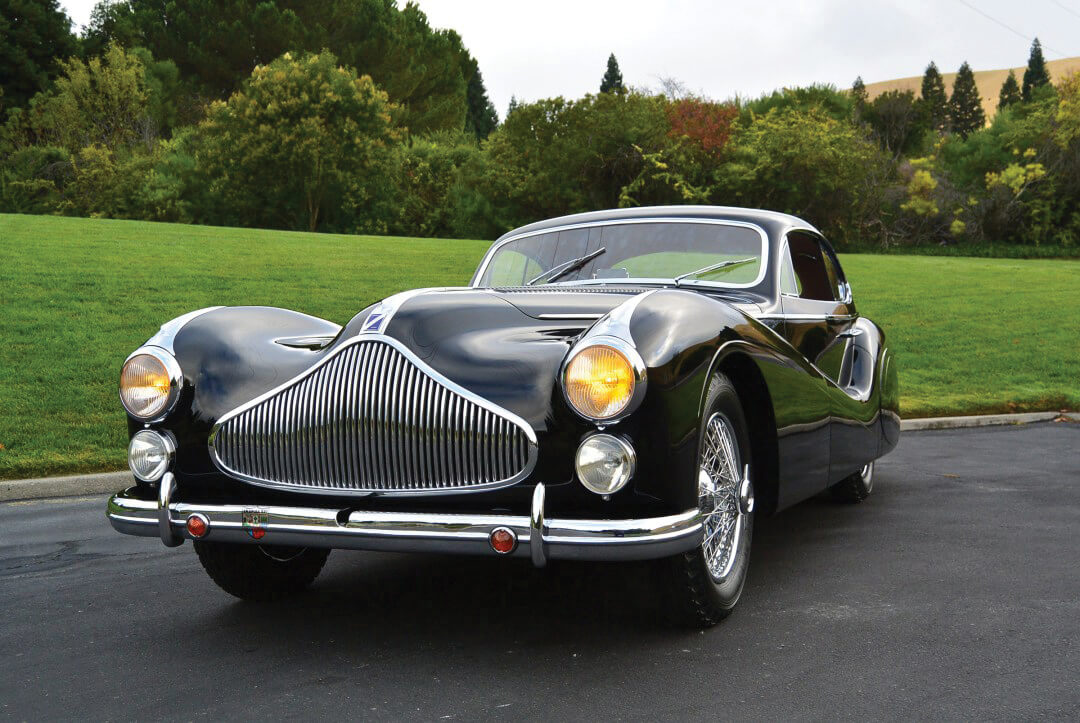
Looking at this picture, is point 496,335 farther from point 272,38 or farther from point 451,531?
point 272,38

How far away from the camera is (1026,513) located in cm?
600

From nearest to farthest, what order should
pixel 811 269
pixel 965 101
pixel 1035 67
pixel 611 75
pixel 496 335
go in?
pixel 496 335 → pixel 811 269 → pixel 611 75 → pixel 1035 67 → pixel 965 101

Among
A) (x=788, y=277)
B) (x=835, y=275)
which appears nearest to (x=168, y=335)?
(x=788, y=277)

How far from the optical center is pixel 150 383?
385cm

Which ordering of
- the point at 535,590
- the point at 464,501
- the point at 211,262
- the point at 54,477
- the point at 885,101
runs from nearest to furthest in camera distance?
the point at 464,501 < the point at 535,590 < the point at 54,477 < the point at 211,262 < the point at 885,101

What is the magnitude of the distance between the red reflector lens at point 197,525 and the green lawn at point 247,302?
16.3 feet

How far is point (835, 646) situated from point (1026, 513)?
9.73 feet

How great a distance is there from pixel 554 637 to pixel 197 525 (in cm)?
130

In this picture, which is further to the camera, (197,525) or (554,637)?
(554,637)

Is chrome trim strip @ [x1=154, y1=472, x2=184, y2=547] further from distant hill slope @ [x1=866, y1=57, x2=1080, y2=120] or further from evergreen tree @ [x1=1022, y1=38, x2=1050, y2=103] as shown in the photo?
distant hill slope @ [x1=866, y1=57, x2=1080, y2=120]

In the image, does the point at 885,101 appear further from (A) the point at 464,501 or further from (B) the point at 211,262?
(A) the point at 464,501

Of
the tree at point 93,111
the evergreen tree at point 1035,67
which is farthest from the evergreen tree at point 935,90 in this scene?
the tree at point 93,111

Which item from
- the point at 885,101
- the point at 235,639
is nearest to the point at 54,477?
the point at 235,639

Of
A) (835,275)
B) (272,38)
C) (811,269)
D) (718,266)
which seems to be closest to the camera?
(718,266)
